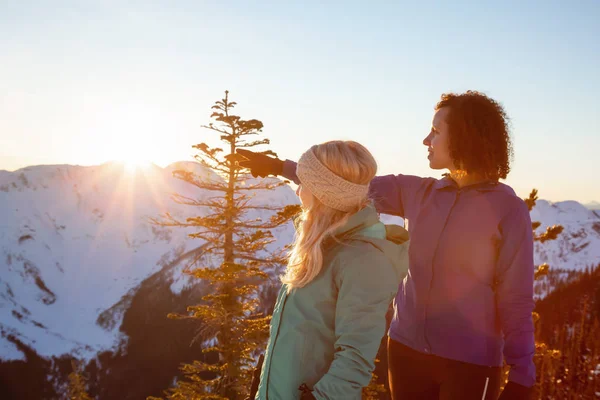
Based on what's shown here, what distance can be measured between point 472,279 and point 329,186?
3.31ft

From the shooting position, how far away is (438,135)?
2.68 m

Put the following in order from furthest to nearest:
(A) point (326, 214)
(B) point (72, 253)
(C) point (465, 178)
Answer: (B) point (72, 253) → (C) point (465, 178) → (A) point (326, 214)

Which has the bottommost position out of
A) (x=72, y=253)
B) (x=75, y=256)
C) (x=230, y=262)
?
(x=75, y=256)

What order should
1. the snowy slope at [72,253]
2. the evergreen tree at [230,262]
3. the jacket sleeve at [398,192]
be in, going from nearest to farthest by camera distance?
the jacket sleeve at [398,192], the evergreen tree at [230,262], the snowy slope at [72,253]

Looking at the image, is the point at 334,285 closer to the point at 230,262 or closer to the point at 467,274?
the point at 467,274

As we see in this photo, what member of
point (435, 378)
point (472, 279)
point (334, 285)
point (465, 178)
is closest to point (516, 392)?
point (435, 378)

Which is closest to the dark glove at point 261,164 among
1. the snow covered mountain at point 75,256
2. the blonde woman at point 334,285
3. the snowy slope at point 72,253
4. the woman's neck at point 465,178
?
the blonde woman at point 334,285

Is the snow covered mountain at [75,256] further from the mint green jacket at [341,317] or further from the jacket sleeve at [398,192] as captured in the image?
the mint green jacket at [341,317]

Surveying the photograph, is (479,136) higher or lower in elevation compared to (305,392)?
higher

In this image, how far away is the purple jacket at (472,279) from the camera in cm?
227

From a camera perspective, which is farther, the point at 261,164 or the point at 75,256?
the point at 75,256

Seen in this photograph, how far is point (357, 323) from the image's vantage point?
2.04 meters

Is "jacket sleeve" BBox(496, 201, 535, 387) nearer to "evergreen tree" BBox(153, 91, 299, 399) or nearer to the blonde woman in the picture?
the blonde woman

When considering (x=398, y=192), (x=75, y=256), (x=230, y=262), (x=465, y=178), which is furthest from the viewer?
(x=75, y=256)
